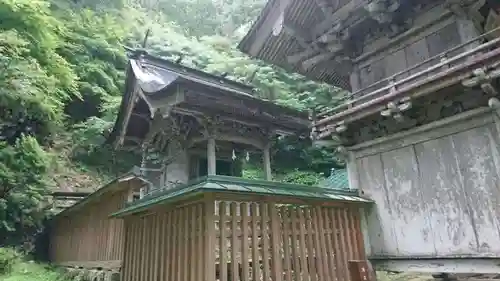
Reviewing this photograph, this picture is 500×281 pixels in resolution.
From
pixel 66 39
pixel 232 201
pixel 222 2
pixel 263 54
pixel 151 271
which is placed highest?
pixel 222 2

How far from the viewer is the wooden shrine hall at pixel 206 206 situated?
4828 millimetres

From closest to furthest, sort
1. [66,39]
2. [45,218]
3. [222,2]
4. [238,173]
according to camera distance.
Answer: [238,173] → [45,218] → [66,39] → [222,2]

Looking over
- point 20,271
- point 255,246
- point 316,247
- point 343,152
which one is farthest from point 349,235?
point 20,271

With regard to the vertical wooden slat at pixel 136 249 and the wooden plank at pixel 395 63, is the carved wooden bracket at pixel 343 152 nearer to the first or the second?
the wooden plank at pixel 395 63

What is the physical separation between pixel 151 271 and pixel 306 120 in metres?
5.99

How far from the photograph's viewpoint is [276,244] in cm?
509

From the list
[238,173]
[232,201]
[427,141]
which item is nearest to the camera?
[232,201]

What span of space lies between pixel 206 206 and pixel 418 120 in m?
3.89

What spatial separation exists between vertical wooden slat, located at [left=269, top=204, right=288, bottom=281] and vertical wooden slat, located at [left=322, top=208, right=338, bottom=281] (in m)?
0.99

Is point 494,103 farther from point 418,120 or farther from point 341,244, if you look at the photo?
point 341,244

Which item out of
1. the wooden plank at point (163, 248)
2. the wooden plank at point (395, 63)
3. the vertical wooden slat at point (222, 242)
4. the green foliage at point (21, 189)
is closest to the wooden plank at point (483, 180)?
the wooden plank at point (395, 63)

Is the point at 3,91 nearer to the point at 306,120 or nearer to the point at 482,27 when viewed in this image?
the point at 306,120

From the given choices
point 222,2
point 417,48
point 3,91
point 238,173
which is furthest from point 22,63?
point 222,2

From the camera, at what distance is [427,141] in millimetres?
5988
